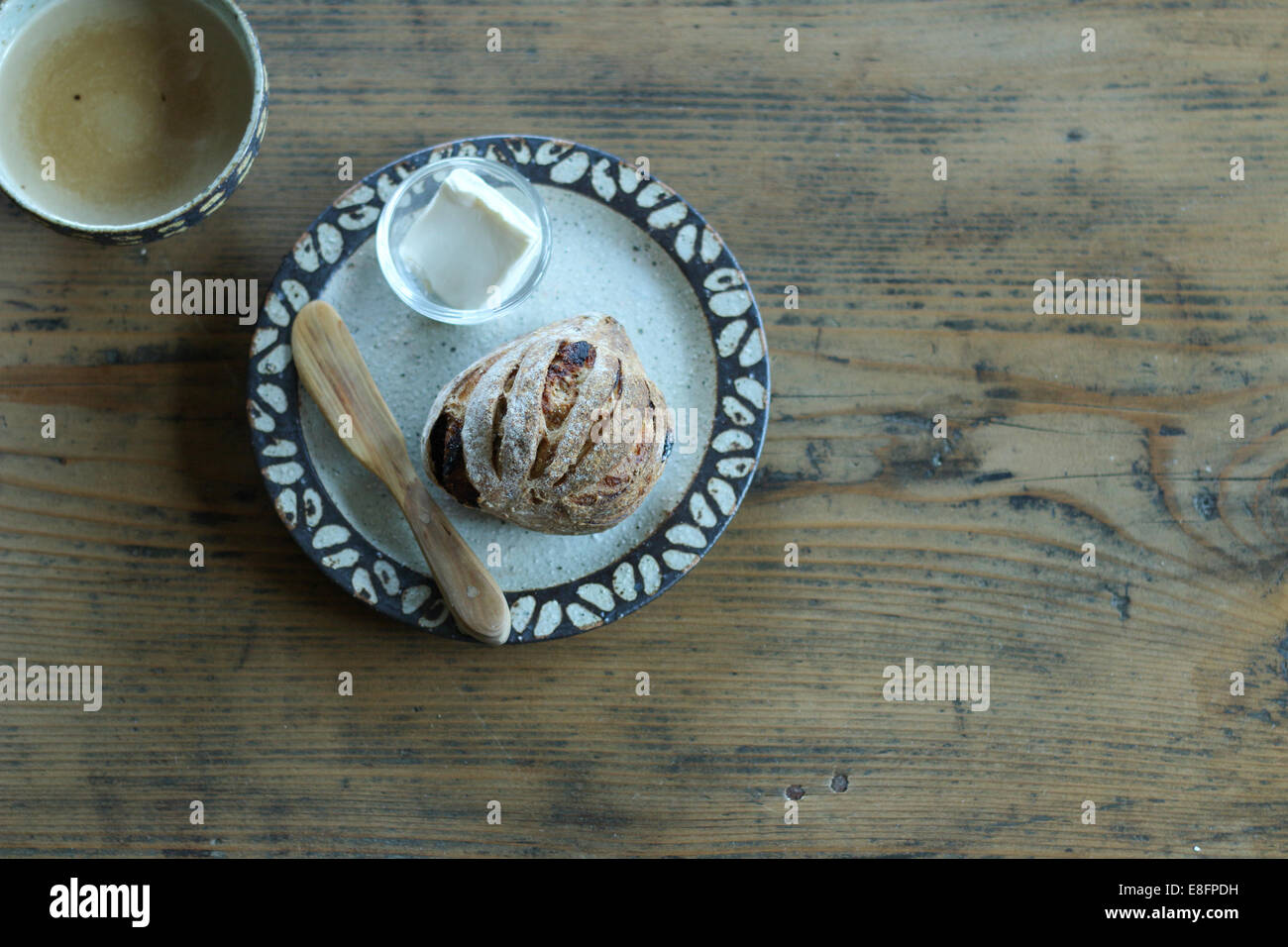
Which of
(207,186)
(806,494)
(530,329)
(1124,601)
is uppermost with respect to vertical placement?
(207,186)

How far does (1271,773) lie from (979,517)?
434 millimetres

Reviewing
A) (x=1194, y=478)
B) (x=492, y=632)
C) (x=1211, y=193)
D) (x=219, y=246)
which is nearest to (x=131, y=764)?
(x=492, y=632)

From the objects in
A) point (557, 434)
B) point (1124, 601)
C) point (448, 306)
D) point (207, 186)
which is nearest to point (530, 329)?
point (448, 306)

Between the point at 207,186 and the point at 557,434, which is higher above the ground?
the point at 207,186

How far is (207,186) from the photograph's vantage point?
895 mm

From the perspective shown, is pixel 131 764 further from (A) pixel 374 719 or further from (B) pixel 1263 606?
(B) pixel 1263 606

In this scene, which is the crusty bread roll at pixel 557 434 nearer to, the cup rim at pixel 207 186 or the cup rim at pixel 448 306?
the cup rim at pixel 448 306

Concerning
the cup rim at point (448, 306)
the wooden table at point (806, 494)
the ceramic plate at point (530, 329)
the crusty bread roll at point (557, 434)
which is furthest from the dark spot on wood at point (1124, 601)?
the cup rim at point (448, 306)

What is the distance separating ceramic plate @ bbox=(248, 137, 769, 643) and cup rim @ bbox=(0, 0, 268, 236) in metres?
0.12

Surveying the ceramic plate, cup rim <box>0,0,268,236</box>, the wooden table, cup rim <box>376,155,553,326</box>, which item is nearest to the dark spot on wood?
the wooden table

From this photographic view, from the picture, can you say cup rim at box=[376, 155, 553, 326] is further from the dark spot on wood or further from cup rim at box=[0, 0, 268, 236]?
the dark spot on wood

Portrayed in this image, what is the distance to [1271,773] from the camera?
1062mm

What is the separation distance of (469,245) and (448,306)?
0.07 metres

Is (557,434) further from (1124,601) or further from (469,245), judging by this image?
(1124,601)
